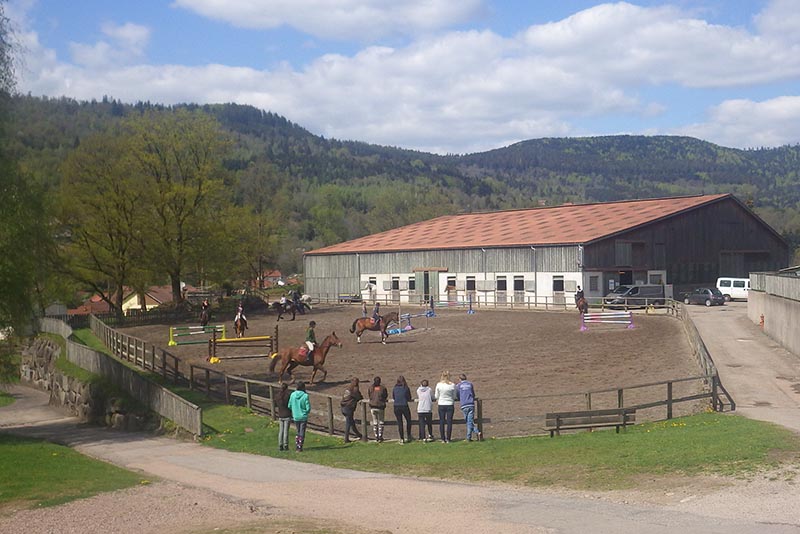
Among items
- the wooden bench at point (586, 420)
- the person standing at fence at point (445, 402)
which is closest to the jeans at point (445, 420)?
the person standing at fence at point (445, 402)

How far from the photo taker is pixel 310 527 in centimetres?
1149

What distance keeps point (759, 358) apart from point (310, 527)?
24852 mm

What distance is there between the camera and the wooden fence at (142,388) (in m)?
23.7

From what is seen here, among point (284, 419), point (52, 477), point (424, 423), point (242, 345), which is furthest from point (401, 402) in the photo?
point (242, 345)

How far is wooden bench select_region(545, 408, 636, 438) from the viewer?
1909 centimetres

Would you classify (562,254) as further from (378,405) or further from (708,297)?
(378,405)

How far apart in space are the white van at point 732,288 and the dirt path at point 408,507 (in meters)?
55.1

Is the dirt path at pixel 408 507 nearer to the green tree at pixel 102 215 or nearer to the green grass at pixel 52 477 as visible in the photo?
the green grass at pixel 52 477

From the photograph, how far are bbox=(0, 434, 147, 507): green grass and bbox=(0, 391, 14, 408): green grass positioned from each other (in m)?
19.9

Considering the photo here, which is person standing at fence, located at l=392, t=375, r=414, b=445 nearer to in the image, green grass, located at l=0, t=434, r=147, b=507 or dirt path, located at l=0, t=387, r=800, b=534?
dirt path, located at l=0, t=387, r=800, b=534

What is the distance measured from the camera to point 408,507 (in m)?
13.0

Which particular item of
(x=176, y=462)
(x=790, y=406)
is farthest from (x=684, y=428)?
(x=176, y=462)

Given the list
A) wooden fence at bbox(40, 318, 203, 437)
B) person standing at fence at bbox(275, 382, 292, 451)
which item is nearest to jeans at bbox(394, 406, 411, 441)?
person standing at fence at bbox(275, 382, 292, 451)

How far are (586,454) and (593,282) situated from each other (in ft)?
156
